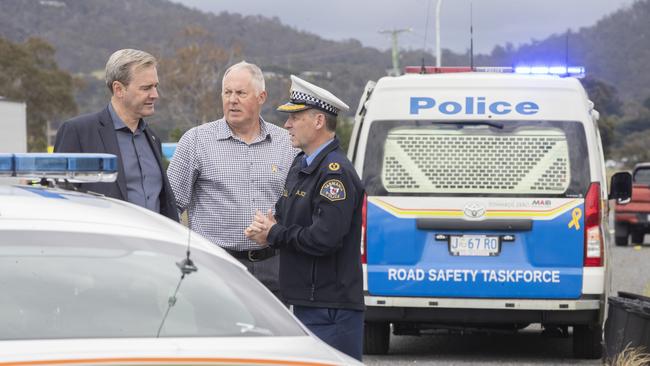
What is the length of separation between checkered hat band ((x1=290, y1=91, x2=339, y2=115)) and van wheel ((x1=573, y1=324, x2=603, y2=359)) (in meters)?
4.46

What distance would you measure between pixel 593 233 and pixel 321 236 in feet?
14.0

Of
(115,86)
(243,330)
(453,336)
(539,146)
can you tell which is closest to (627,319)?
(539,146)

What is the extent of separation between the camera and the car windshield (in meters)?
3.29

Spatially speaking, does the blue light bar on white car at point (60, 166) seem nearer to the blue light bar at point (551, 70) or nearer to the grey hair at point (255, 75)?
the grey hair at point (255, 75)

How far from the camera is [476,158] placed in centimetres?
956

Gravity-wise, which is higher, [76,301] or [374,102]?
[374,102]

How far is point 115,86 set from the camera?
5945 millimetres

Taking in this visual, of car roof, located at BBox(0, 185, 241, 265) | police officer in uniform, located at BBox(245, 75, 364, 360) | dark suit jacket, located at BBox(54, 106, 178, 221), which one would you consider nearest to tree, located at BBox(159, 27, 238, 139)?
dark suit jacket, located at BBox(54, 106, 178, 221)

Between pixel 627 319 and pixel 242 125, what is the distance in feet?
10.6

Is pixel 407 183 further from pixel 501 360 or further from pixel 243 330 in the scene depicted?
pixel 243 330

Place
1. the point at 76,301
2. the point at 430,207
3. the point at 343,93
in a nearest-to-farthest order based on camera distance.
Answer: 1. the point at 76,301
2. the point at 430,207
3. the point at 343,93

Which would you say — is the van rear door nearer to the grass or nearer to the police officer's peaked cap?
the grass

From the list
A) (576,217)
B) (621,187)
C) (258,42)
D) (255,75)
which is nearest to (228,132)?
(255,75)

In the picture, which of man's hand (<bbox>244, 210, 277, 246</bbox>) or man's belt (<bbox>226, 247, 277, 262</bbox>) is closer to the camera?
man's hand (<bbox>244, 210, 277, 246</bbox>)
